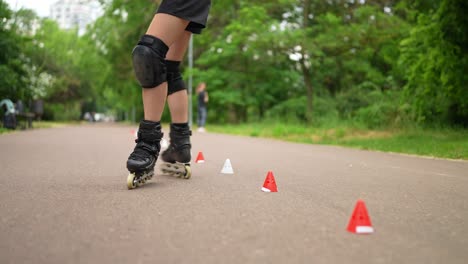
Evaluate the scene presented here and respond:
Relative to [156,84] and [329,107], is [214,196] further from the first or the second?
[329,107]

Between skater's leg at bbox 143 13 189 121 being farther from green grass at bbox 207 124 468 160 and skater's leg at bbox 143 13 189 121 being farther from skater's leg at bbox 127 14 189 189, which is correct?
green grass at bbox 207 124 468 160

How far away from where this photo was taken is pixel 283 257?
186cm

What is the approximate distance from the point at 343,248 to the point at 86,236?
1.12m

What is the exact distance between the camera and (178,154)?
4.09 meters

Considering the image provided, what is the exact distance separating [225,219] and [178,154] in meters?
1.66

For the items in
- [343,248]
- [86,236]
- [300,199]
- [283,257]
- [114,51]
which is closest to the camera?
[283,257]

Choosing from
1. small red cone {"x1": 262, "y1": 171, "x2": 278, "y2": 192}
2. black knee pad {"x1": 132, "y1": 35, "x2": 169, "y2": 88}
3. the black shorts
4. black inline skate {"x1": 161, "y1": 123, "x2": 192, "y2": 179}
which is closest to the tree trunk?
black inline skate {"x1": 161, "y1": 123, "x2": 192, "y2": 179}

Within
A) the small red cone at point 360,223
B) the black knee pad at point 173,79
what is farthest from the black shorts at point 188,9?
the small red cone at point 360,223

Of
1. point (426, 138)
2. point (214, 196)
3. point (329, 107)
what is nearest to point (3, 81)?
point (329, 107)

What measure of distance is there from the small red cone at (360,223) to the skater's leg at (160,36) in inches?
76.4

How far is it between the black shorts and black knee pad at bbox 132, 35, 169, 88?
0.79ft

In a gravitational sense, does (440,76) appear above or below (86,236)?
above

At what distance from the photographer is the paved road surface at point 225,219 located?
1.91 m

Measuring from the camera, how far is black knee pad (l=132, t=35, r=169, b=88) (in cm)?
360
